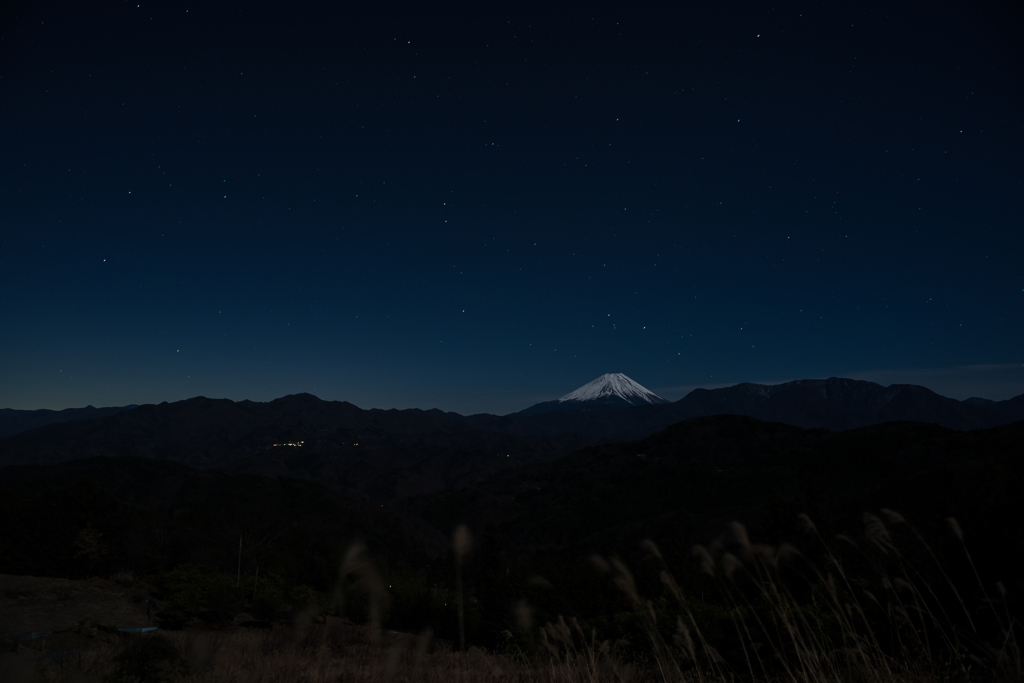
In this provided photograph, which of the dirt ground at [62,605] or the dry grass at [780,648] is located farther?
the dirt ground at [62,605]

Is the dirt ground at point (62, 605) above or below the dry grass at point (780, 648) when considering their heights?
below

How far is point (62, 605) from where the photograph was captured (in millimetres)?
28359

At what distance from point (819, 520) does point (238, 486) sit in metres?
204

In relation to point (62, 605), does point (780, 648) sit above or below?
above

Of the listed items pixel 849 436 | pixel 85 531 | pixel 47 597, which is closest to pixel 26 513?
pixel 85 531

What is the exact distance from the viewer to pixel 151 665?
6.46 metres

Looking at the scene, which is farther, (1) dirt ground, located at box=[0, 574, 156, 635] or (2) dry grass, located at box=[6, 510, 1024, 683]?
(1) dirt ground, located at box=[0, 574, 156, 635]

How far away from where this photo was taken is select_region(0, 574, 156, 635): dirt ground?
25145mm

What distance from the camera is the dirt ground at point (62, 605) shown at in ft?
82.5

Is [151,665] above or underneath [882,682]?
underneath

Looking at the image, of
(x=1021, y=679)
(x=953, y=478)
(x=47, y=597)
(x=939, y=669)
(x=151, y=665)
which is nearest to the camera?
(x=1021, y=679)

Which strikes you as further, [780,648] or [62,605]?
[62,605]

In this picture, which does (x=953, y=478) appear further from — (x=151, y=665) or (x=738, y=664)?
(x=151, y=665)

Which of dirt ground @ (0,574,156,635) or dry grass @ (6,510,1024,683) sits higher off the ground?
dry grass @ (6,510,1024,683)
